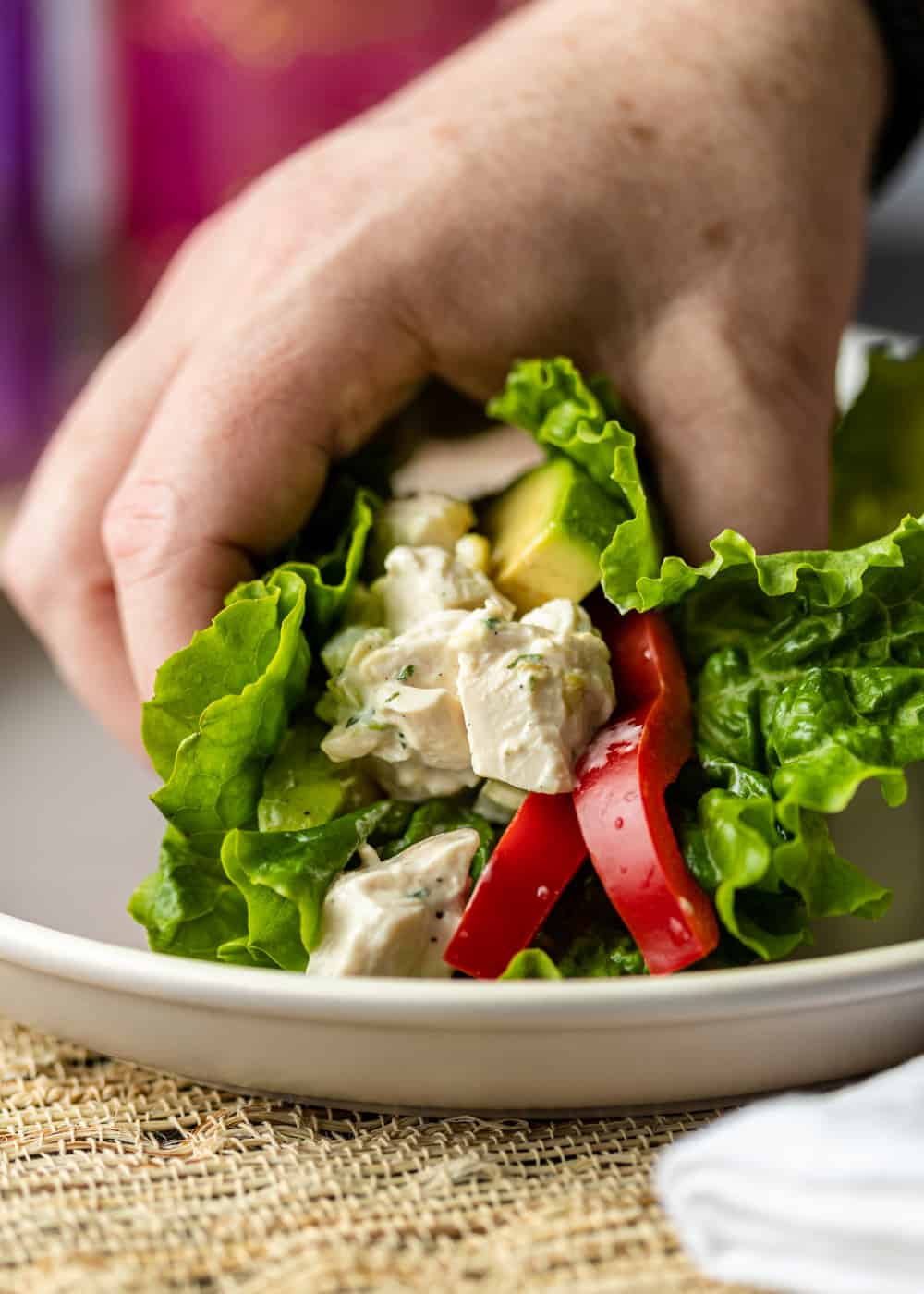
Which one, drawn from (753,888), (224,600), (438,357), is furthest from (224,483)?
(753,888)

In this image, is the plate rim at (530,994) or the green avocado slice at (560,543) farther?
the green avocado slice at (560,543)

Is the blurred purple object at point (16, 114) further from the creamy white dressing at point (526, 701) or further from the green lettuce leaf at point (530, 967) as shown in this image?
the green lettuce leaf at point (530, 967)

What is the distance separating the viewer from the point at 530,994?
151 centimetres

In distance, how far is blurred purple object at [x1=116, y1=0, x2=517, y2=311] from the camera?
5180mm

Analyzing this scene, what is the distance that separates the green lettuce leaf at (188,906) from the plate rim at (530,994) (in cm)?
30

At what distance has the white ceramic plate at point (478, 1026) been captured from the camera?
1.52 metres

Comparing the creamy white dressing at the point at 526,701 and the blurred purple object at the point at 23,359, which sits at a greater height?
the creamy white dressing at the point at 526,701

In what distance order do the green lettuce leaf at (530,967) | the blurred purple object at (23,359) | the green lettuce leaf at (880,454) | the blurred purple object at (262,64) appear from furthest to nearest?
the blurred purple object at (262,64) < the blurred purple object at (23,359) < the green lettuce leaf at (880,454) < the green lettuce leaf at (530,967)

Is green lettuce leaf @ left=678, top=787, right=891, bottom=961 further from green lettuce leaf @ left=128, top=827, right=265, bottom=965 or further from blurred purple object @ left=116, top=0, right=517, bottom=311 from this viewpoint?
blurred purple object @ left=116, top=0, right=517, bottom=311

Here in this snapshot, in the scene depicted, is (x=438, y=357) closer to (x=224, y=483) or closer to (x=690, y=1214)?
(x=224, y=483)

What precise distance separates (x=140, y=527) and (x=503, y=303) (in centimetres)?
56

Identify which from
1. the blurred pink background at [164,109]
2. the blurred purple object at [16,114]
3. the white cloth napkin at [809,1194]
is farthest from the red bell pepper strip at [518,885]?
the blurred purple object at [16,114]

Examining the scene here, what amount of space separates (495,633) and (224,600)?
411 mm

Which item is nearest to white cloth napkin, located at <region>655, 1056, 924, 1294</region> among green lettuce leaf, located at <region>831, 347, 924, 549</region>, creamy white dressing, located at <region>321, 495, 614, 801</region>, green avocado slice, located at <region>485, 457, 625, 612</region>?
creamy white dressing, located at <region>321, 495, 614, 801</region>
